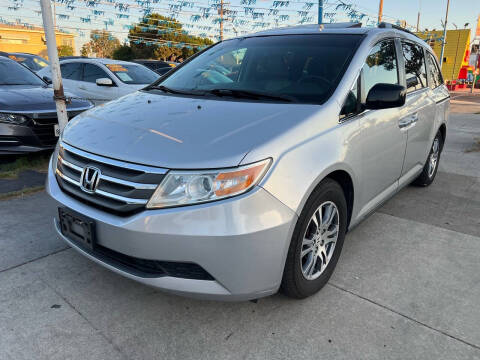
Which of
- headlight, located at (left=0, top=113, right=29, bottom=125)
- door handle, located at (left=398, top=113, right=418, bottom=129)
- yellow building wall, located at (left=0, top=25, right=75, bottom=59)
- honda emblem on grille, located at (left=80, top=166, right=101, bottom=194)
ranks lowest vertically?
headlight, located at (left=0, top=113, right=29, bottom=125)

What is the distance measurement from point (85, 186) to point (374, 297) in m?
1.87

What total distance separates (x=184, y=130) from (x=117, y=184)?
0.47m

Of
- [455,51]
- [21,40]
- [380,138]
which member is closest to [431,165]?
[380,138]

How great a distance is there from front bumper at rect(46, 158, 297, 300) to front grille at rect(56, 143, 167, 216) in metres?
0.07

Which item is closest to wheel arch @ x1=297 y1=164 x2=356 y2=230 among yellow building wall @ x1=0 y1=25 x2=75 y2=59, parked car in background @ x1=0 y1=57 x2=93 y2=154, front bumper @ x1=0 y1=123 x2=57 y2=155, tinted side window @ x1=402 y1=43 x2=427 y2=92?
tinted side window @ x1=402 y1=43 x2=427 y2=92

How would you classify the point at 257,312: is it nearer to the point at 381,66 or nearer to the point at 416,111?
the point at 381,66

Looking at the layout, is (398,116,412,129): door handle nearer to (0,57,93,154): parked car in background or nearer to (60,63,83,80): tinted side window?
(0,57,93,154): parked car in background

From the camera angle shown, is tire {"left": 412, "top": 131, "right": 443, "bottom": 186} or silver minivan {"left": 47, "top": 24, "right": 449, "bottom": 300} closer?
silver minivan {"left": 47, "top": 24, "right": 449, "bottom": 300}

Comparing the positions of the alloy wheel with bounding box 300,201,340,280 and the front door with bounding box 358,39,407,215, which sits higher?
the front door with bounding box 358,39,407,215

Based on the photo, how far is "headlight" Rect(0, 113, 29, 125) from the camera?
190 inches

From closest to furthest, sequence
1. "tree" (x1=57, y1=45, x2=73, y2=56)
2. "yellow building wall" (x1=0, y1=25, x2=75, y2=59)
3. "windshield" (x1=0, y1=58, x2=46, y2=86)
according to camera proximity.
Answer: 1. "windshield" (x1=0, y1=58, x2=46, y2=86)
2. "yellow building wall" (x1=0, y1=25, x2=75, y2=59)
3. "tree" (x1=57, y1=45, x2=73, y2=56)

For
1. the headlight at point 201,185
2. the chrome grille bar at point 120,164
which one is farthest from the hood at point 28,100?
the headlight at point 201,185

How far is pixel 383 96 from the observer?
2.57 m

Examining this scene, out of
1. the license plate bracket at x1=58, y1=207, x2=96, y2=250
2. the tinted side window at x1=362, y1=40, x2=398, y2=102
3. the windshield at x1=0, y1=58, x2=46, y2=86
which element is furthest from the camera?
the windshield at x1=0, y1=58, x2=46, y2=86
